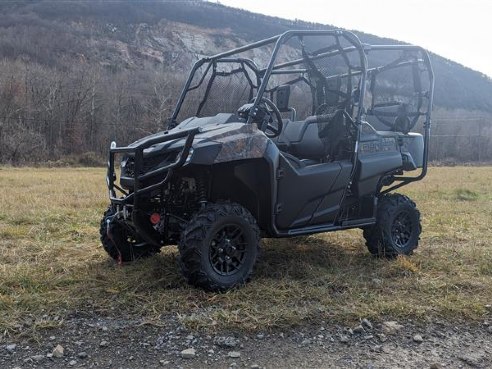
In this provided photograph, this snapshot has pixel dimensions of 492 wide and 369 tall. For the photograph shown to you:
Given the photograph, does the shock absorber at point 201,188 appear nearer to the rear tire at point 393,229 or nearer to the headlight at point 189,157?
the headlight at point 189,157

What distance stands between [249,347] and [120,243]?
2.28 m

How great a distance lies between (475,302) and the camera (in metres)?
4.43

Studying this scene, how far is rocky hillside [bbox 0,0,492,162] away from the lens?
1463 inches

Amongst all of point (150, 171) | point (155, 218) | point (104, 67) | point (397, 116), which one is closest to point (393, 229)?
point (397, 116)

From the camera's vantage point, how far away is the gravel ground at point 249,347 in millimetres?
3342

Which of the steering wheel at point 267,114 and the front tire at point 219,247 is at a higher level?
the steering wheel at point 267,114

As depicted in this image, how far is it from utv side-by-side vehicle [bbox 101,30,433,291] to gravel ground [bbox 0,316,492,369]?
0.81 meters

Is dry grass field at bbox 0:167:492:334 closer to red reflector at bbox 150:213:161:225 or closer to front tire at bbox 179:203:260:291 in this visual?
front tire at bbox 179:203:260:291

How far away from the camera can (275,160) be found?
477cm

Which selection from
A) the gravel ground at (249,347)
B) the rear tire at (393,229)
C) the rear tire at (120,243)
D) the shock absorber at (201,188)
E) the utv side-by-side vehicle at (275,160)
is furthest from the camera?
the rear tire at (393,229)

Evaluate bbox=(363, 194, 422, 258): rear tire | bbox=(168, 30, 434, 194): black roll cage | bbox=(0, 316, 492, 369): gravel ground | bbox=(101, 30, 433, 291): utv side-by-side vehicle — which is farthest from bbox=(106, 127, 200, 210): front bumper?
bbox=(363, 194, 422, 258): rear tire

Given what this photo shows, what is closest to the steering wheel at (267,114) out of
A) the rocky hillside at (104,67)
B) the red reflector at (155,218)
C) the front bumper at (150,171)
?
the front bumper at (150,171)

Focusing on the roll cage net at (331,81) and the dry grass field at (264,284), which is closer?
the dry grass field at (264,284)

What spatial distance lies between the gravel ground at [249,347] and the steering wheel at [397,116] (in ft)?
10.3
